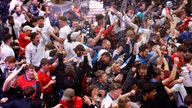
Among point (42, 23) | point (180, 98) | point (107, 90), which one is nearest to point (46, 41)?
point (42, 23)

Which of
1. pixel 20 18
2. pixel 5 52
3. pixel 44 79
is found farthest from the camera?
pixel 20 18

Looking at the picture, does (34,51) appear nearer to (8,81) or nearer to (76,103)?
(8,81)

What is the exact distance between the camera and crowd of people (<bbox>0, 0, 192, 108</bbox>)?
6285 millimetres

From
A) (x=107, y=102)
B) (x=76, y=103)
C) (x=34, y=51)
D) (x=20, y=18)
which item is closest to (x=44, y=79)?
(x=76, y=103)

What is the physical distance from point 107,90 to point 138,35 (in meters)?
3.52

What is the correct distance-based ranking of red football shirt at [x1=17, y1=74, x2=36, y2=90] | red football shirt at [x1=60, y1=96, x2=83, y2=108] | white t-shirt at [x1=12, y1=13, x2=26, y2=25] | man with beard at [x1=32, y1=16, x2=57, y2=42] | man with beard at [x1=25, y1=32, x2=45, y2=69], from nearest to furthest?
red football shirt at [x1=60, y1=96, x2=83, y2=108]
red football shirt at [x1=17, y1=74, x2=36, y2=90]
man with beard at [x1=25, y1=32, x2=45, y2=69]
man with beard at [x1=32, y1=16, x2=57, y2=42]
white t-shirt at [x1=12, y1=13, x2=26, y2=25]

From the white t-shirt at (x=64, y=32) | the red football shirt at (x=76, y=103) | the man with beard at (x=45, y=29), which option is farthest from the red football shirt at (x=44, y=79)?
the white t-shirt at (x=64, y=32)

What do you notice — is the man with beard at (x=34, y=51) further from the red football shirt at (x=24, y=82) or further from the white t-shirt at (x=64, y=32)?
the red football shirt at (x=24, y=82)

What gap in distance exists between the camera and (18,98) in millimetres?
6352

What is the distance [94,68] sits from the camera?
26.3 ft

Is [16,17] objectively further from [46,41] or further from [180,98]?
[180,98]

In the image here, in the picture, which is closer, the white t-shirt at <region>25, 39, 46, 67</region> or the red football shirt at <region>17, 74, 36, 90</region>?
the red football shirt at <region>17, 74, 36, 90</region>

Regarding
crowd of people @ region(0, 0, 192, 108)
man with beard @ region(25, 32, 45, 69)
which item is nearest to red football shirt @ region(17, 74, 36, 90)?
crowd of people @ region(0, 0, 192, 108)

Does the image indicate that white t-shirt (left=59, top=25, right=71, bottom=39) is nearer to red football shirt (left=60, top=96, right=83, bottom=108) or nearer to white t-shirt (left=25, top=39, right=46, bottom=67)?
white t-shirt (left=25, top=39, right=46, bottom=67)
